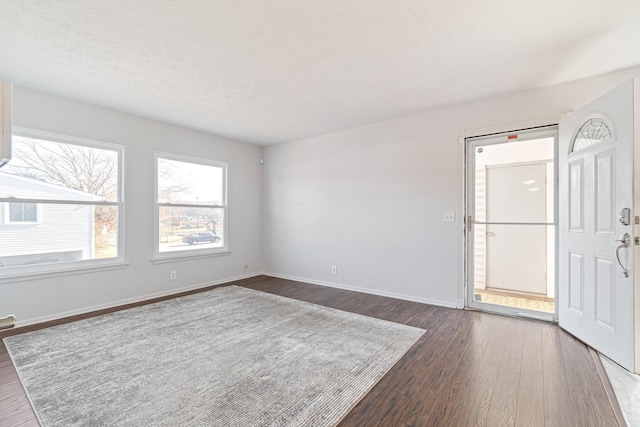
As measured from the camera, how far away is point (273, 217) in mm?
5871

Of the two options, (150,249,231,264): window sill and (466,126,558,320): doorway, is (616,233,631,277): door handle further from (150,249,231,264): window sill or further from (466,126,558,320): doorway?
(150,249,231,264): window sill

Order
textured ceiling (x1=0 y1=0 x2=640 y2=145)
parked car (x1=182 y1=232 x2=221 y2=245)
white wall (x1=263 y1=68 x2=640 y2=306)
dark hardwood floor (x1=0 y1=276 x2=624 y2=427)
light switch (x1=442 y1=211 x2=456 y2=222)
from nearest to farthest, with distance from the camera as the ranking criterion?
dark hardwood floor (x1=0 y1=276 x2=624 y2=427)
textured ceiling (x1=0 y1=0 x2=640 y2=145)
white wall (x1=263 y1=68 x2=640 y2=306)
light switch (x1=442 y1=211 x2=456 y2=222)
parked car (x1=182 y1=232 x2=221 y2=245)

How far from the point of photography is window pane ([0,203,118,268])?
3197 millimetres

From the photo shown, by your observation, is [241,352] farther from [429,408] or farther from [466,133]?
[466,133]

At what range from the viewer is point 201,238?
5.03m

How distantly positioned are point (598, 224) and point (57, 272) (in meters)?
5.70

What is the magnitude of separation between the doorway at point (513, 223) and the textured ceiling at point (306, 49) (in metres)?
0.71

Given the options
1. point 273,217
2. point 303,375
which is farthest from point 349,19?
point 273,217

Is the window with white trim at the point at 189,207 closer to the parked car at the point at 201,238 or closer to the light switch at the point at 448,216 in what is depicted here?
the parked car at the point at 201,238

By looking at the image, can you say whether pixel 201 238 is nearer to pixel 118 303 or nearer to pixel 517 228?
pixel 118 303

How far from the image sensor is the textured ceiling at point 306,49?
2029 millimetres

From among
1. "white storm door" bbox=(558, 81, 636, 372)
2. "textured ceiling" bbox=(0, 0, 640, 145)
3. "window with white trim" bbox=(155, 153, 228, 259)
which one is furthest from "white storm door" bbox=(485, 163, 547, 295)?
"window with white trim" bbox=(155, 153, 228, 259)

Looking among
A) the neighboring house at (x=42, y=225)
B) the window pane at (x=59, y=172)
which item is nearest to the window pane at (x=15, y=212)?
the neighboring house at (x=42, y=225)

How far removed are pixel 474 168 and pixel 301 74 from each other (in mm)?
2482
